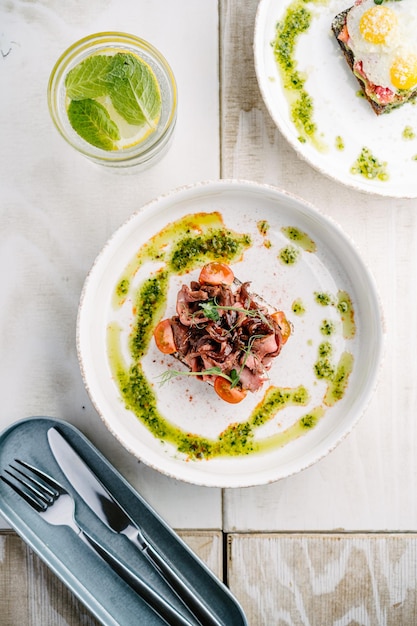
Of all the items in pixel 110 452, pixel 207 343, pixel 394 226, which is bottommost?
pixel 110 452

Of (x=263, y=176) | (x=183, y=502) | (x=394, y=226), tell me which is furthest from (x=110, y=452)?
(x=394, y=226)

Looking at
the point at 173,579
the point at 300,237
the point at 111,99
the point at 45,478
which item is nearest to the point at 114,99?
the point at 111,99

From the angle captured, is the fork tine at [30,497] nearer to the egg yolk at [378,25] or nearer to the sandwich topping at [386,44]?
the sandwich topping at [386,44]

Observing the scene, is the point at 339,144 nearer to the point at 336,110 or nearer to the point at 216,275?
the point at 336,110

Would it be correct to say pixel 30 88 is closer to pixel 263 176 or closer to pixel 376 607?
pixel 263 176

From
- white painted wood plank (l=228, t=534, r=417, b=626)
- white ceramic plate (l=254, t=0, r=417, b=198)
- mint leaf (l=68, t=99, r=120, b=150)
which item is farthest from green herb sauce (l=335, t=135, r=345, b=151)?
white painted wood plank (l=228, t=534, r=417, b=626)

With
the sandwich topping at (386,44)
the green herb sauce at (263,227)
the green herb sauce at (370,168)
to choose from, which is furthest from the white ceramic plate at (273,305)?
the sandwich topping at (386,44)
